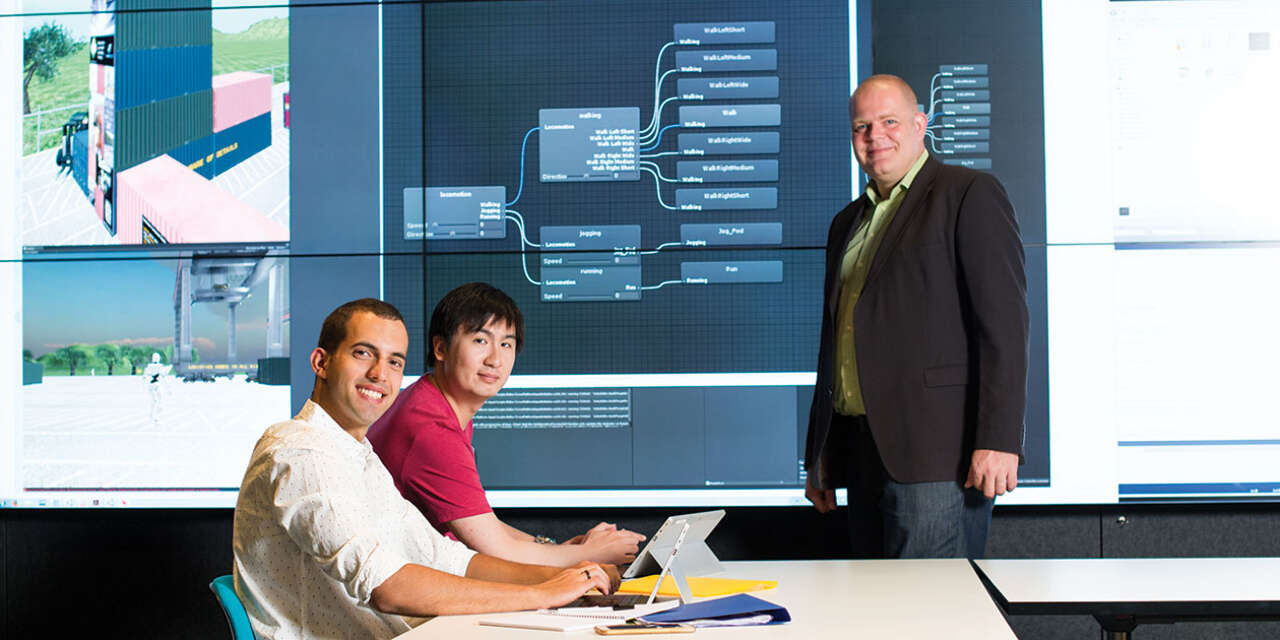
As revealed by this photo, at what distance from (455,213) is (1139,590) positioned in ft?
7.82

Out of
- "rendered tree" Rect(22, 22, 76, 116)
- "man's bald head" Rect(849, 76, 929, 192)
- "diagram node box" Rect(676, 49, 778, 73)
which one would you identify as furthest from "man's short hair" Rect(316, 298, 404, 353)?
"rendered tree" Rect(22, 22, 76, 116)

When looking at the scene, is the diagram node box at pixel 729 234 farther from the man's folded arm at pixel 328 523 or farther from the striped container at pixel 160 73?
the man's folded arm at pixel 328 523

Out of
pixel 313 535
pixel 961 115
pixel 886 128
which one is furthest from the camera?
pixel 961 115

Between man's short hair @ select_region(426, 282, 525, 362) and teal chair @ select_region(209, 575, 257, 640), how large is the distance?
0.79 metres

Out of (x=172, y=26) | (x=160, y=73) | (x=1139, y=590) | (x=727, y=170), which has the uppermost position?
(x=172, y=26)

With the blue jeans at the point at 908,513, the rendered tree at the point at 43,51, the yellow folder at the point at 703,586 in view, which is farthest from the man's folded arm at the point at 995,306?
the rendered tree at the point at 43,51

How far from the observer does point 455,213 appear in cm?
353

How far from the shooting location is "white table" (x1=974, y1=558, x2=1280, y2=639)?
1.93m

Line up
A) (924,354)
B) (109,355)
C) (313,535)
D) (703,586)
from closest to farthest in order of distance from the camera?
(313,535) → (703,586) → (924,354) → (109,355)

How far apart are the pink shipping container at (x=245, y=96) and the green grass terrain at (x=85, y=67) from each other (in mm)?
29

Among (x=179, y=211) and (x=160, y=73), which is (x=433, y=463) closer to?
(x=179, y=211)

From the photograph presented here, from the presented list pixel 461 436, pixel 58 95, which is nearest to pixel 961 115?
pixel 461 436

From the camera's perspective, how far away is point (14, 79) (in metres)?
3.67

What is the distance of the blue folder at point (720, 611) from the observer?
66.2 inches
